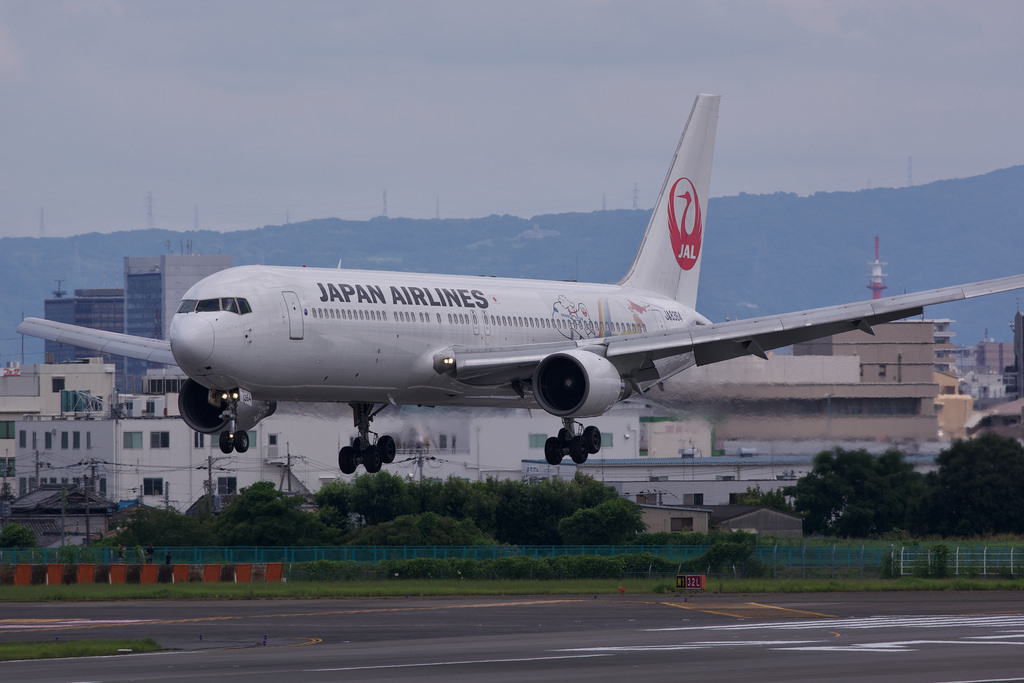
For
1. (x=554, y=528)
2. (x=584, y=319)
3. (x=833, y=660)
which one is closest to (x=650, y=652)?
(x=833, y=660)

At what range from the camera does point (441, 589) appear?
6856cm

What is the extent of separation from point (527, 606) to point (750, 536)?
20.0 m

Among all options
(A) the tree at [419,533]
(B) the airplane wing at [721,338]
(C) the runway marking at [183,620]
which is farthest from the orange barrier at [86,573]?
(B) the airplane wing at [721,338]

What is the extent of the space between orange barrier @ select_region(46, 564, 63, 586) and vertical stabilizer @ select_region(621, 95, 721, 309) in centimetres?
3189

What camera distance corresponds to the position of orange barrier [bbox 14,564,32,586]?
72188 millimetres

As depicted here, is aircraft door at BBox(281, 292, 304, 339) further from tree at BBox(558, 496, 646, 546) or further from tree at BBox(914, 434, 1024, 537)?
tree at BBox(558, 496, 646, 546)

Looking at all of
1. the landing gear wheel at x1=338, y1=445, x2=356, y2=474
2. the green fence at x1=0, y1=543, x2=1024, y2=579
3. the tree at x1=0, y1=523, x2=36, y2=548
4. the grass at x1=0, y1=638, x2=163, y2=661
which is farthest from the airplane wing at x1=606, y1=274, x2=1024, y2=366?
the tree at x1=0, y1=523, x2=36, y2=548

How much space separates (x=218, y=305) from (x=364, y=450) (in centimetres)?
1077

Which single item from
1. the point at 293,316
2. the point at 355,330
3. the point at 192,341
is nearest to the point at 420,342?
the point at 355,330

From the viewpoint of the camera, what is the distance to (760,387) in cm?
6988

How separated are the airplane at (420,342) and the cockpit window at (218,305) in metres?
0.04

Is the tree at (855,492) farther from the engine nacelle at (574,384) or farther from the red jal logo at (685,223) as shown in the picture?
the engine nacelle at (574,384)

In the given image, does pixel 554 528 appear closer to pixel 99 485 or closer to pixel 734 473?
pixel 734 473

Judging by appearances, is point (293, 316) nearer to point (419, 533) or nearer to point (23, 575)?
point (23, 575)
